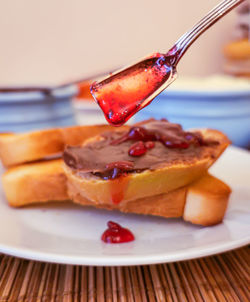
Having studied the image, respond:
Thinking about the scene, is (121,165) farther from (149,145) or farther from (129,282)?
(129,282)

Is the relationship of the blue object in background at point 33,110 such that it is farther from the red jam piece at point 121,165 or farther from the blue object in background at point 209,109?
the red jam piece at point 121,165

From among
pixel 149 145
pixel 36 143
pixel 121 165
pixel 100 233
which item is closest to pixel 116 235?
pixel 100 233

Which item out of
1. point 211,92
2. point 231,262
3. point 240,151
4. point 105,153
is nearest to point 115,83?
point 105,153

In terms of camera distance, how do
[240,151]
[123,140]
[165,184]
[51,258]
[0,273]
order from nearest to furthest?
[51,258] < [0,273] < [165,184] < [123,140] < [240,151]

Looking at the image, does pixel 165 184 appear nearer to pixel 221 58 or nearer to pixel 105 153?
pixel 105 153

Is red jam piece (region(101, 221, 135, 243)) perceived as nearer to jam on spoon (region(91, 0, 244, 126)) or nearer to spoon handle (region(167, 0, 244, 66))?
jam on spoon (region(91, 0, 244, 126))

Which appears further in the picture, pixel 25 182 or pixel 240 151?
pixel 240 151

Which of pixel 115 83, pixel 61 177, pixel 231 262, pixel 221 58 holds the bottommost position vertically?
pixel 221 58
